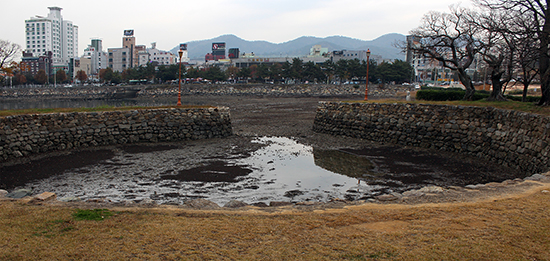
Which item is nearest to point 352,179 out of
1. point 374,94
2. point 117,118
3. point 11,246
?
point 11,246

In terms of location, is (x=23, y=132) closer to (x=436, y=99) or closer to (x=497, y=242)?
(x=497, y=242)

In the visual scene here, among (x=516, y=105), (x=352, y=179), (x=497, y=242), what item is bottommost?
(x=352, y=179)

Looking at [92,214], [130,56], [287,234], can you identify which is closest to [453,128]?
[287,234]

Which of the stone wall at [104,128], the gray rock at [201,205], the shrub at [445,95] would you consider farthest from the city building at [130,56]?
the gray rock at [201,205]

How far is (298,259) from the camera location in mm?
5473

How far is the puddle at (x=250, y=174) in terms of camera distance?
12.5 metres

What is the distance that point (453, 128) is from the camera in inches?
797

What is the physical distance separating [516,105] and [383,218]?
656 inches

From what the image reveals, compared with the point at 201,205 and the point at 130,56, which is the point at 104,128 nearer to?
the point at 201,205

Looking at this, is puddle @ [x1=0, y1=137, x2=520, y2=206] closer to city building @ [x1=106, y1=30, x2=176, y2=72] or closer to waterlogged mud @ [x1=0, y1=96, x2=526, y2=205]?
waterlogged mud @ [x1=0, y1=96, x2=526, y2=205]

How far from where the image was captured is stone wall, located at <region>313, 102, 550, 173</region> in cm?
1545

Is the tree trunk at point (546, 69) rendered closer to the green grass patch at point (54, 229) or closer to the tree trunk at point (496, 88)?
the tree trunk at point (496, 88)

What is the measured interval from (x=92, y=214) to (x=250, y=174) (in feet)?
27.0

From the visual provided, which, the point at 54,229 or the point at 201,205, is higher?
the point at 54,229
